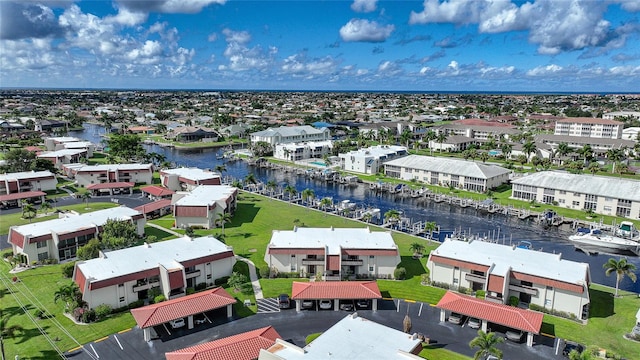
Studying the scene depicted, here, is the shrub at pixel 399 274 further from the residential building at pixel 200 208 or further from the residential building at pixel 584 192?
the residential building at pixel 584 192

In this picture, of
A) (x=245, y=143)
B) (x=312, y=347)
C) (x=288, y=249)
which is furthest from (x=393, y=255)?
(x=245, y=143)

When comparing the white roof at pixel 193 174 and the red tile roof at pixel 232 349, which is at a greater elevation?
the white roof at pixel 193 174

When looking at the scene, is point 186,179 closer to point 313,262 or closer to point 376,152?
point 313,262

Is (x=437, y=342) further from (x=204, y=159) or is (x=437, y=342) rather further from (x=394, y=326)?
(x=204, y=159)

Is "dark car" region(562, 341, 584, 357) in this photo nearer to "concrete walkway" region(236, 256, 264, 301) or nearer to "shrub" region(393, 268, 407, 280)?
"shrub" region(393, 268, 407, 280)

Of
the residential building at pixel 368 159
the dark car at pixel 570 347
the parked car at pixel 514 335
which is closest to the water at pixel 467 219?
the residential building at pixel 368 159

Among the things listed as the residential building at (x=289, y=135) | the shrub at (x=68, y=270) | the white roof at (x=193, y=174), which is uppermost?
the residential building at (x=289, y=135)

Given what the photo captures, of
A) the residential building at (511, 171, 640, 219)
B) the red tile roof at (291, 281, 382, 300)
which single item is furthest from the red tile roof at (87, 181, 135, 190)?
the residential building at (511, 171, 640, 219)
